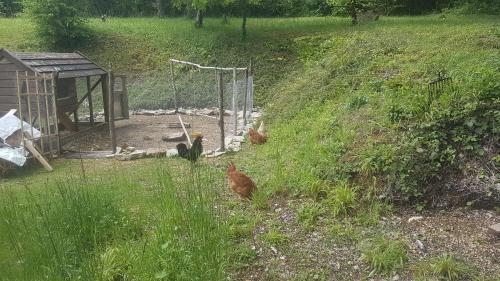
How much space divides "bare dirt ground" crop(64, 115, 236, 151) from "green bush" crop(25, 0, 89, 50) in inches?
197

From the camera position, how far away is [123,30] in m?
18.2

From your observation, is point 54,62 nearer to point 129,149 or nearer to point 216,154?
point 129,149

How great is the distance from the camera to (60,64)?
10.1 meters

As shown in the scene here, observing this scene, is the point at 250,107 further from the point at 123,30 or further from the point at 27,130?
the point at 123,30

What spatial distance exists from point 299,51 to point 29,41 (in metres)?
9.50

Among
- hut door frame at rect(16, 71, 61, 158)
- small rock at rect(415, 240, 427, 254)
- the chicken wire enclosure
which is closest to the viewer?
small rock at rect(415, 240, 427, 254)

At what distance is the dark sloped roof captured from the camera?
9258 mm

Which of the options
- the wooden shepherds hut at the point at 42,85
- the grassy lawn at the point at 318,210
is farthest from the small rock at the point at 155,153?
the grassy lawn at the point at 318,210

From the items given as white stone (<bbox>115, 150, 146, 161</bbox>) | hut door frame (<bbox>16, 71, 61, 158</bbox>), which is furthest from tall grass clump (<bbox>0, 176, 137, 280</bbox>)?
hut door frame (<bbox>16, 71, 61, 158</bbox>)

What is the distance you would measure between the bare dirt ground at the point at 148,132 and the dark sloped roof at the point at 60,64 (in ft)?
5.05

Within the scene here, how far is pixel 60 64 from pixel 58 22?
6618 mm

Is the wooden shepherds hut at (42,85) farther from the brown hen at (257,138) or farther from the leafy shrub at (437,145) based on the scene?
the leafy shrub at (437,145)

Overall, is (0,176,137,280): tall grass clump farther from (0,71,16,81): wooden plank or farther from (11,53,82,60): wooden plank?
(0,71,16,81): wooden plank

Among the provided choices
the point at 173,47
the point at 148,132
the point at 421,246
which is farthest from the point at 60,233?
the point at 173,47
